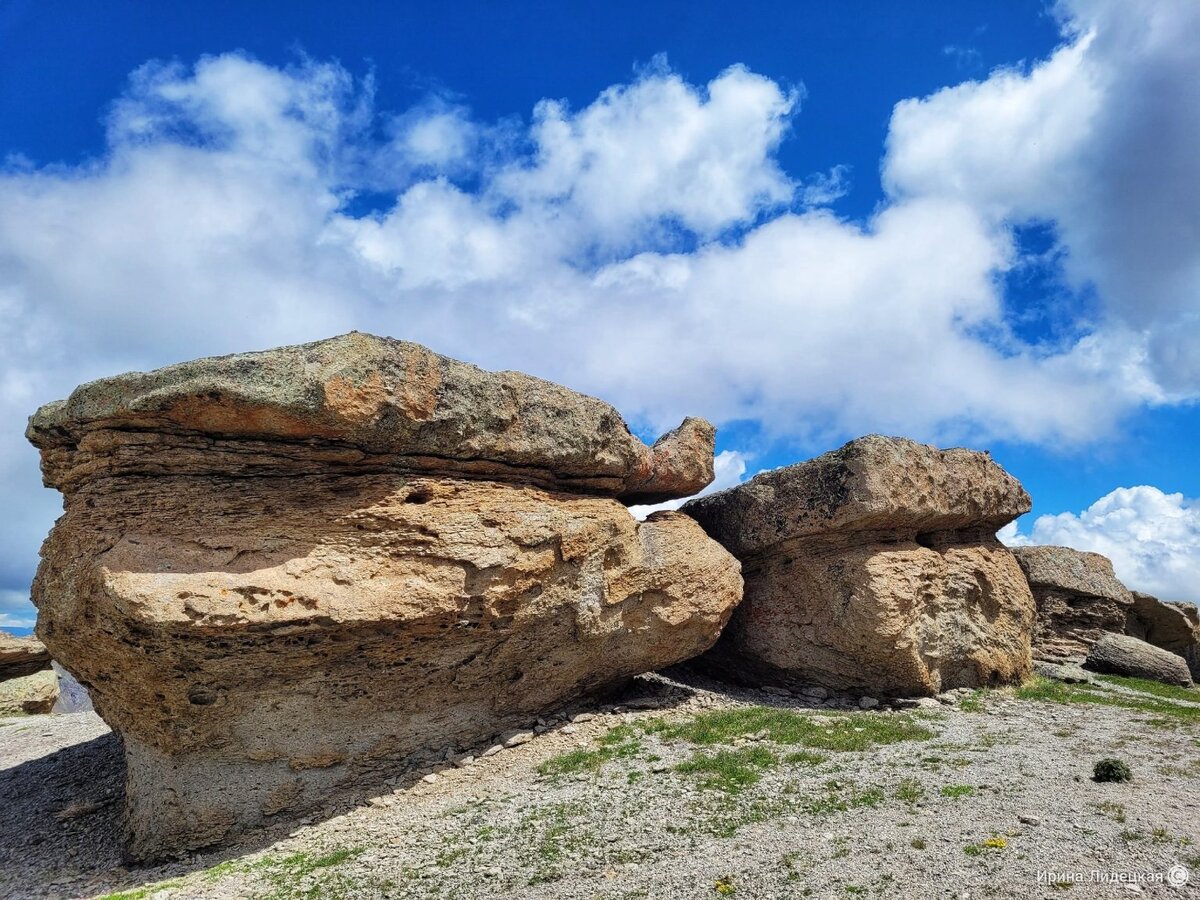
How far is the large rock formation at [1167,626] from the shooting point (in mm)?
27812

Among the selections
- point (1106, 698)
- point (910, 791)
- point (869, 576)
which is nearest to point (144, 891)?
point (910, 791)

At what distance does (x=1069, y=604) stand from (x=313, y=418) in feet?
74.8

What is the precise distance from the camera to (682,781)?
36.8 ft

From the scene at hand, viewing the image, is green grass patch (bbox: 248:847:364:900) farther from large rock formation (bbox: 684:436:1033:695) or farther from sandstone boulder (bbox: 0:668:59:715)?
sandstone boulder (bbox: 0:668:59:715)

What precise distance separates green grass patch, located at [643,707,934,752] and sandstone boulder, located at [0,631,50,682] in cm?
2048

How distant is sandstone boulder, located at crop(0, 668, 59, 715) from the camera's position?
22781 millimetres

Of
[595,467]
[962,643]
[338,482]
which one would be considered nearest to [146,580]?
[338,482]

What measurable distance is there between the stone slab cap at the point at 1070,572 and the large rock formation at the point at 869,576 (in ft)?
18.2

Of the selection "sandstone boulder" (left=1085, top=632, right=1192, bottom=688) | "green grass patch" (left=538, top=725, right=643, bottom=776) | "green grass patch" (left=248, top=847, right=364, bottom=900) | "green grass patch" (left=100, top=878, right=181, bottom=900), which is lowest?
"green grass patch" (left=100, top=878, right=181, bottom=900)

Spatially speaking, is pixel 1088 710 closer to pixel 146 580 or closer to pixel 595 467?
pixel 595 467

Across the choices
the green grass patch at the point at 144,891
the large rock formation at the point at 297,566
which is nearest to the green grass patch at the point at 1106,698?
the large rock formation at the point at 297,566

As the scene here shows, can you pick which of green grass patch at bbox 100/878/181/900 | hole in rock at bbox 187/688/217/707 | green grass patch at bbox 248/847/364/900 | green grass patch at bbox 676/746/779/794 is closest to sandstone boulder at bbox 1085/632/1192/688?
green grass patch at bbox 676/746/779/794

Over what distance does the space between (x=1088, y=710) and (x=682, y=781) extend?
31.9 ft

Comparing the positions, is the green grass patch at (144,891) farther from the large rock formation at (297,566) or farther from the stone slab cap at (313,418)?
the stone slab cap at (313,418)
